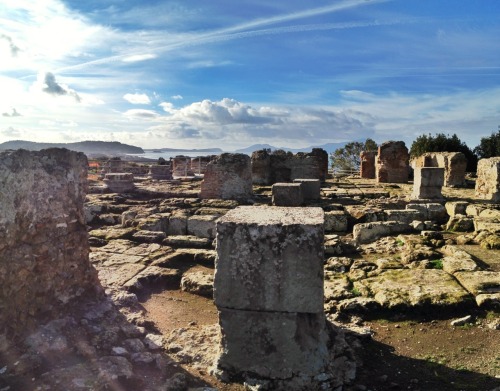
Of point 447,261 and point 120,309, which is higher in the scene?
point 447,261

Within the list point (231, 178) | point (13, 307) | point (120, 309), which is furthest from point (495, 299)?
point (231, 178)

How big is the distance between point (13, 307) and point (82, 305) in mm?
1053

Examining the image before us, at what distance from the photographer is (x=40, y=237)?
4832mm

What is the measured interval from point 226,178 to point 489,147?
26.0m

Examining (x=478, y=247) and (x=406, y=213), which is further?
(x=406, y=213)

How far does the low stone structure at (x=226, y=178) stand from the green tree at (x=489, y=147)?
2495 centimetres

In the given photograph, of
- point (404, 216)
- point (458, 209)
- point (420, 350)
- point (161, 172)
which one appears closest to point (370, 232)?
point (404, 216)

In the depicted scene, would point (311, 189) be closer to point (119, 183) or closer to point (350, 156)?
point (119, 183)

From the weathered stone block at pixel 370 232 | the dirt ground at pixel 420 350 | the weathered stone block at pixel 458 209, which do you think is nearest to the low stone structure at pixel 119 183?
the weathered stone block at pixel 370 232

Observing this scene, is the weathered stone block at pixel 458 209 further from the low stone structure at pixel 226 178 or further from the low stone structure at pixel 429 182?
the low stone structure at pixel 226 178

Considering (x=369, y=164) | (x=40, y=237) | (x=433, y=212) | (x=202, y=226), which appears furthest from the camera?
(x=369, y=164)

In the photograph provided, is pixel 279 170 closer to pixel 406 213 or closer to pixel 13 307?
pixel 406 213

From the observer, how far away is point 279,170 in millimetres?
18719

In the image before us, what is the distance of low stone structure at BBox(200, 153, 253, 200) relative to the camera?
13398 mm
